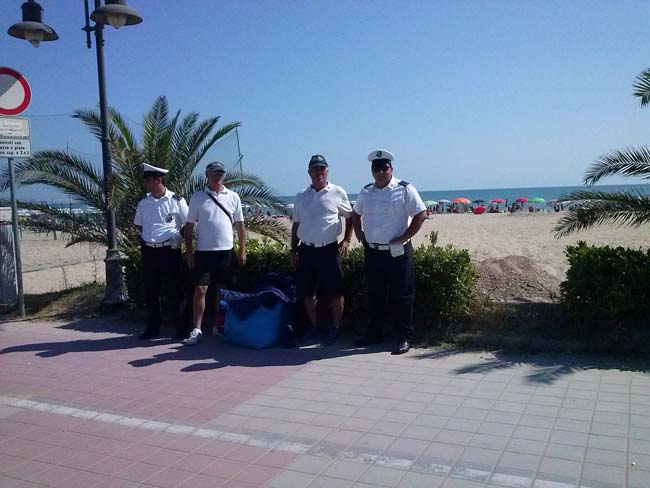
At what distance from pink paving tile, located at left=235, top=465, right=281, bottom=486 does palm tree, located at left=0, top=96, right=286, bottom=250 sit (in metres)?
6.04

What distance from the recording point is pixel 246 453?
12.4 ft

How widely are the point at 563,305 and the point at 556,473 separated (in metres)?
3.04

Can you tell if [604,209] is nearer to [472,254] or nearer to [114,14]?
[114,14]

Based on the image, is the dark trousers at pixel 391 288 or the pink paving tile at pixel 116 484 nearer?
the pink paving tile at pixel 116 484

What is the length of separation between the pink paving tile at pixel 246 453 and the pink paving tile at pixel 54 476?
0.96m

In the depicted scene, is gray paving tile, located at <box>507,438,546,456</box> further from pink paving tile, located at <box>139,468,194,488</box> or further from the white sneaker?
the white sneaker

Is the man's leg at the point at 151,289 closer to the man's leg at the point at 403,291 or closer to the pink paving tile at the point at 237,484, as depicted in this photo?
the man's leg at the point at 403,291

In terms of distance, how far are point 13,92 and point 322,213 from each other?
15.9 ft

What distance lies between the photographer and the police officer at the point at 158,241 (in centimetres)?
672

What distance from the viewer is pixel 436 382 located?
4.96m

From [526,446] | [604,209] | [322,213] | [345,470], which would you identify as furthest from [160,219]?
[604,209]

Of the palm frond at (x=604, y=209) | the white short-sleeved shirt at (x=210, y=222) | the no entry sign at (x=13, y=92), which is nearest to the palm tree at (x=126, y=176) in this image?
the no entry sign at (x=13, y=92)

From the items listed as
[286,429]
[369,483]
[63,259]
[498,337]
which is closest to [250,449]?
[286,429]

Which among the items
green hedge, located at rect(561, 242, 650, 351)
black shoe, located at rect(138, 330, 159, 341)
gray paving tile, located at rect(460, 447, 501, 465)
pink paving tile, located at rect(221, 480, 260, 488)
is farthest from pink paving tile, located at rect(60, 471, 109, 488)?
green hedge, located at rect(561, 242, 650, 351)
